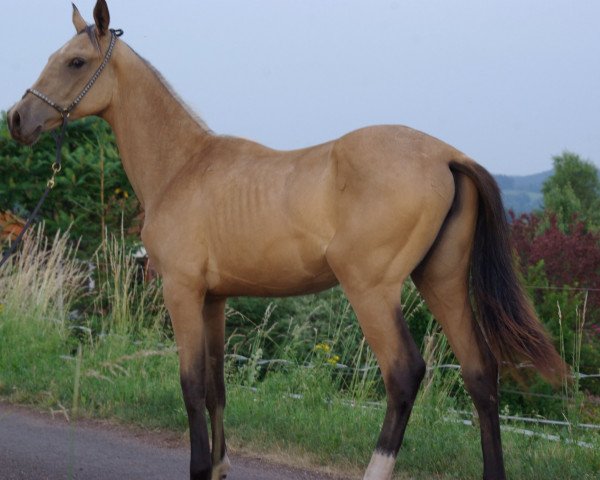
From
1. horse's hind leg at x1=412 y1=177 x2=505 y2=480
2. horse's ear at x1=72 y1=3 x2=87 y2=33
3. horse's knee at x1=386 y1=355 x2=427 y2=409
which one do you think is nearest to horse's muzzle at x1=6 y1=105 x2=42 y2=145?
horse's ear at x1=72 y1=3 x2=87 y2=33

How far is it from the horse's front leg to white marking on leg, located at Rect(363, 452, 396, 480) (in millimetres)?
1015

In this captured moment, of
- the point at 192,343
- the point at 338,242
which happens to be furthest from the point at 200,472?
the point at 338,242

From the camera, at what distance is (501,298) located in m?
5.09

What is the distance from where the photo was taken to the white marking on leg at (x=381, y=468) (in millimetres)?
4668

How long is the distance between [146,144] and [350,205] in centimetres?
162

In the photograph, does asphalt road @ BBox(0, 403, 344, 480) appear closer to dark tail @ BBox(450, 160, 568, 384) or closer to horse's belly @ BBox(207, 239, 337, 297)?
horse's belly @ BBox(207, 239, 337, 297)

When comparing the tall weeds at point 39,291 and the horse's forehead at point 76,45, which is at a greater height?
the horse's forehead at point 76,45

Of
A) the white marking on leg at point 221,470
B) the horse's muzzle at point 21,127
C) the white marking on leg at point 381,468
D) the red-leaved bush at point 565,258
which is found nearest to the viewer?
the white marking on leg at point 381,468

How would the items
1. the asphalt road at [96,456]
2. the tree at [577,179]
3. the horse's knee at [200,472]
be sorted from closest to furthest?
the horse's knee at [200,472]
the asphalt road at [96,456]
the tree at [577,179]

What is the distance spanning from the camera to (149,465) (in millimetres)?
6023

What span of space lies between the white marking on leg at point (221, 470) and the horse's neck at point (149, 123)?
1.60 m

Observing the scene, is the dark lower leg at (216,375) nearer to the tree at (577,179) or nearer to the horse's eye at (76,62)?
the horse's eye at (76,62)

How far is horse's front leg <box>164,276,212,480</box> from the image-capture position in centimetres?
529

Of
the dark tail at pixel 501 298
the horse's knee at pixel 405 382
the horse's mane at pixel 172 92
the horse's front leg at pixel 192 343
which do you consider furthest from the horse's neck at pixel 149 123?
the horse's knee at pixel 405 382
